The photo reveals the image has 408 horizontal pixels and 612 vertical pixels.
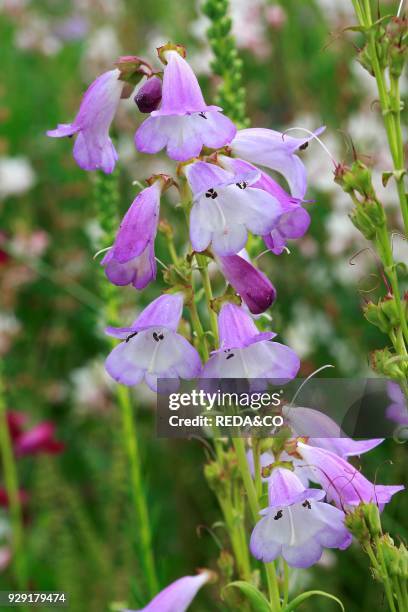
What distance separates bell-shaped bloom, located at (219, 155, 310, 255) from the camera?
35.9 inches

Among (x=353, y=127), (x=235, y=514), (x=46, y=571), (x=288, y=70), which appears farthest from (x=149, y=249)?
(x=288, y=70)

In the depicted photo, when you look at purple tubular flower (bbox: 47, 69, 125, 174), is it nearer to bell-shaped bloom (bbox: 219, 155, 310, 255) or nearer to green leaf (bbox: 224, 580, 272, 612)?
bell-shaped bloom (bbox: 219, 155, 310, 255)

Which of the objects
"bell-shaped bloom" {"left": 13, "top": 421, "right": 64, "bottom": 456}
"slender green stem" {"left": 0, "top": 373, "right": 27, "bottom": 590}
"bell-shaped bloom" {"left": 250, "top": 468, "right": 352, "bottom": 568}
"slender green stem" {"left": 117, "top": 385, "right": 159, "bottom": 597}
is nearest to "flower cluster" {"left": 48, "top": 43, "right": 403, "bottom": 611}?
"bell-shaped bloom" {"left": 250, "top": 468, "right": 352, "bottom": 568}

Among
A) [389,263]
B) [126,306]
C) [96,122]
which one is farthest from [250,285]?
[126,306]

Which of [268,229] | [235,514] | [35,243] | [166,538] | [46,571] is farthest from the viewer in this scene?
[35,243]

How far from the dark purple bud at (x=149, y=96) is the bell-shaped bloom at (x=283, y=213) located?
0.10 meters

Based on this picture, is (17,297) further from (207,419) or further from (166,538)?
(207,419)

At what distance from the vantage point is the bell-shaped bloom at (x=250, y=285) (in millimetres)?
894

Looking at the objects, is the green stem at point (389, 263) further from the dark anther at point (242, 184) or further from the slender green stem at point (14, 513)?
the slender green stem at point (14, 513)

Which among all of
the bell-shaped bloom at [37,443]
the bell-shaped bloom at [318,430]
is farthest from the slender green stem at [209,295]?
the bell-shaped bloom at [37,443]

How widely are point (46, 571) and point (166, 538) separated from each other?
17.2 inches

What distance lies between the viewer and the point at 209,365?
89cm

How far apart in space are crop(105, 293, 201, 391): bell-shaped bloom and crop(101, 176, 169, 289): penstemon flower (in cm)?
3

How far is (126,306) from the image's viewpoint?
86.0 inches
